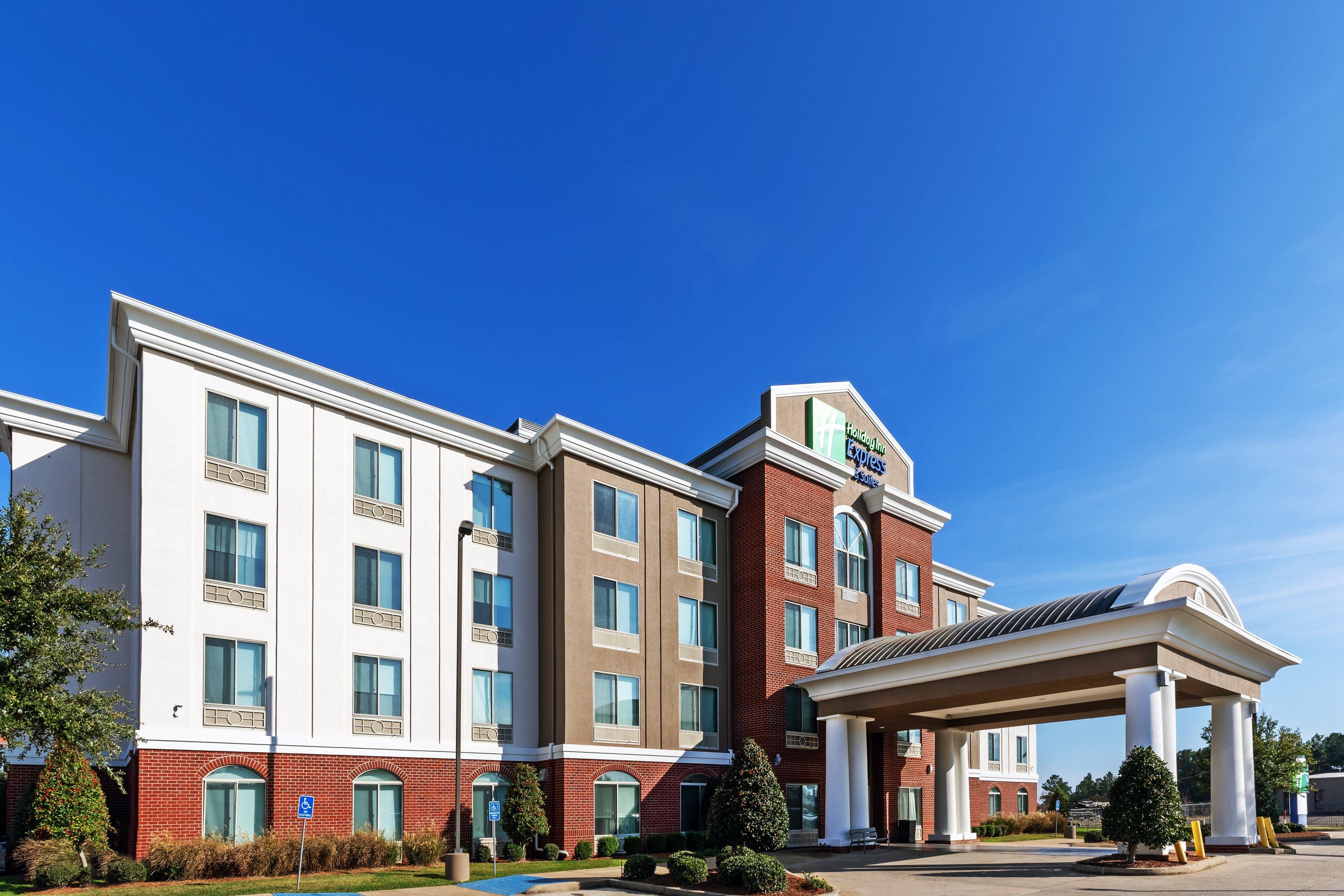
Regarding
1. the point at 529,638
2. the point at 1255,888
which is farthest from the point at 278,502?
the point at 1255,888

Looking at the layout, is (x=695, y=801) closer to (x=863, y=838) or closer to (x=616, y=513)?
(x=863, y=838)

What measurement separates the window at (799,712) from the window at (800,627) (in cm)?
162

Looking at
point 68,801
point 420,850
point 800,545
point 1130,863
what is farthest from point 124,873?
point 800,545

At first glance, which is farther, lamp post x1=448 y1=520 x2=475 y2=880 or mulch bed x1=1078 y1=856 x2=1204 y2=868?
lamp post x1=448 y1=520 x2=475 y2=880

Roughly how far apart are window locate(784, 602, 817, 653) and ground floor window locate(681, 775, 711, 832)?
5720 millimetres

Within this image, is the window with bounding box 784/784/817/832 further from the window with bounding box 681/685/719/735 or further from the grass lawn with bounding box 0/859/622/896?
the grass lawn with bounding box 0/859/622/896

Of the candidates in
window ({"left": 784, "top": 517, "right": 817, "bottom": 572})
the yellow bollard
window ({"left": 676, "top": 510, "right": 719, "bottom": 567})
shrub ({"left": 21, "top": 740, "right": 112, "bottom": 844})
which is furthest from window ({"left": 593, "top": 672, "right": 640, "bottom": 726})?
the yellow bollard

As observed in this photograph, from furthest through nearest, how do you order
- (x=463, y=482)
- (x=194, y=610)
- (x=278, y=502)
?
1. (x=463, y=482)
2. (x=278, y=502)
3. (x=194, y=610)

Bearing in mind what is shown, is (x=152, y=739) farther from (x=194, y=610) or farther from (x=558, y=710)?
(x=558, y=710)

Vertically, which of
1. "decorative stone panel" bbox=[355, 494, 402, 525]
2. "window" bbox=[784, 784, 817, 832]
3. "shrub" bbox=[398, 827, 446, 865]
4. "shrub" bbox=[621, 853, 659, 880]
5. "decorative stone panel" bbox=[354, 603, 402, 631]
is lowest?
"window" bbox=[784, 784, 817, 832]

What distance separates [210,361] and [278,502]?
13.9 ft

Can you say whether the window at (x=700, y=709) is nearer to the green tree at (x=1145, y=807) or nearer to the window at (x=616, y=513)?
the window at (x=616, y=513)

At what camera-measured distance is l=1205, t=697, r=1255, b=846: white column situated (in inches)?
1115

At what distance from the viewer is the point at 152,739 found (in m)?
23.1
